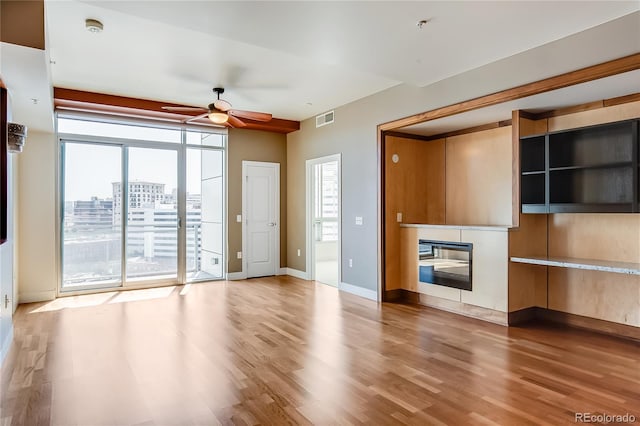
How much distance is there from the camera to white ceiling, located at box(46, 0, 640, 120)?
2854 millimetres

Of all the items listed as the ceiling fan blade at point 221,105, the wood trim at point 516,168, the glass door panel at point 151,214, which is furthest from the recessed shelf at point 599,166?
the glass door panel at point 151,214

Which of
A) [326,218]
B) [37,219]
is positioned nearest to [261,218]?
[326,218]

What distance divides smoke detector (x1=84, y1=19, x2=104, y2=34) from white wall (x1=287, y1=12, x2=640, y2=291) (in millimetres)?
3445

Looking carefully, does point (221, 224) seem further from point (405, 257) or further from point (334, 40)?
point (334, 40)

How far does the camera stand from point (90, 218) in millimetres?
5918

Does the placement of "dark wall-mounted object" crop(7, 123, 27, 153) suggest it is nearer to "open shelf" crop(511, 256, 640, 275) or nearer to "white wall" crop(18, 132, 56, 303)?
"white wall" crop(18, 132, 56, 303)

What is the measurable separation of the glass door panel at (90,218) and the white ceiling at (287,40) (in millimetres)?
1157

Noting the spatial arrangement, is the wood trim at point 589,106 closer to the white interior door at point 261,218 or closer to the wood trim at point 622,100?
the wood trim at point 622,100

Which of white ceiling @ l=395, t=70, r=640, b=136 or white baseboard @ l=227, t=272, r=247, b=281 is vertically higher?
white ceiling @ l=395, t=70, r=640, b=136

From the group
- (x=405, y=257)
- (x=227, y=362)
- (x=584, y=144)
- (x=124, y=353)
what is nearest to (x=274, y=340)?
(x=227, y=362)

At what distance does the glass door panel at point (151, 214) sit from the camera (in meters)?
6.24

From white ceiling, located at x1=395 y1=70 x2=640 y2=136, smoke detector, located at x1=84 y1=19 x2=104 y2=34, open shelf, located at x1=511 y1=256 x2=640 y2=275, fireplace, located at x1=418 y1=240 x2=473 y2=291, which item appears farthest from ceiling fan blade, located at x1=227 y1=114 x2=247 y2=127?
open shelf, located at x1=511 y1=256 x2=640 y2=275

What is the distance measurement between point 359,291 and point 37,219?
4.67 metres

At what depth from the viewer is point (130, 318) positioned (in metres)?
4.53
